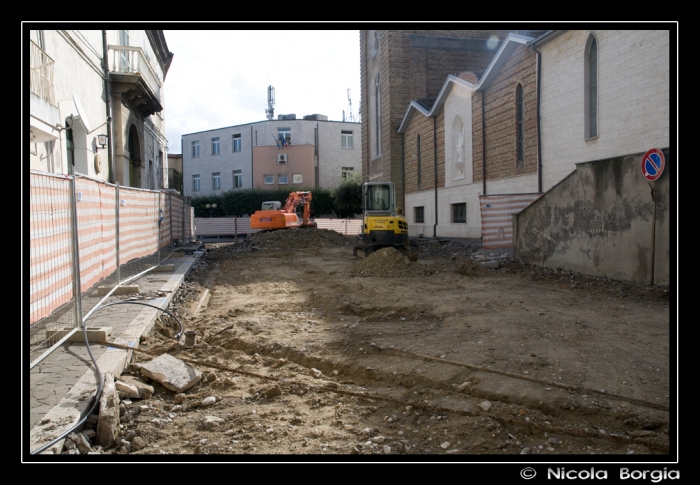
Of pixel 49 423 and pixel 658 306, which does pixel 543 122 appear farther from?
pixel 49 423

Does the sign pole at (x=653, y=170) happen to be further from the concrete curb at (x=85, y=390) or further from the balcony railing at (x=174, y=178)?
the balcony railing at (x=174, y=178)

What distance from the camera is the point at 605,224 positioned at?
11.1 meters

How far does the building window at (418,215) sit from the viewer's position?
29.8 m

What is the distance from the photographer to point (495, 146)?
21.5 m

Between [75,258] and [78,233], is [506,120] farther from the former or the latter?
[75,258]

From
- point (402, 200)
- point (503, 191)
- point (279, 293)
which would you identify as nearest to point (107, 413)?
point (279, 293)

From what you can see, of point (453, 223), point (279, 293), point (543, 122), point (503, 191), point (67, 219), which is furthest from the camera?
point (453, 223)

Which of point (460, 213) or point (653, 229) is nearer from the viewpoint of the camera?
point (653, 229)

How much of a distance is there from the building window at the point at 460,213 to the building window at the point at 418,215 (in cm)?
388

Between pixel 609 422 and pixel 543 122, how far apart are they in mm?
15722

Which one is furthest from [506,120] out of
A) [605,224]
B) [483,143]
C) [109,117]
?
[109,117]

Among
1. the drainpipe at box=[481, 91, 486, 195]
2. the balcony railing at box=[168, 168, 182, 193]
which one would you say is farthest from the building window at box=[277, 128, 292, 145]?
the drainpipe at box=[481, 91, 486, 195]

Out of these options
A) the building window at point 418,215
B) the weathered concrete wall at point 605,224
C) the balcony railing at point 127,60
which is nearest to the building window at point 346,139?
the building window at point 418,215

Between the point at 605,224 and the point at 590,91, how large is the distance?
6.94 metres
